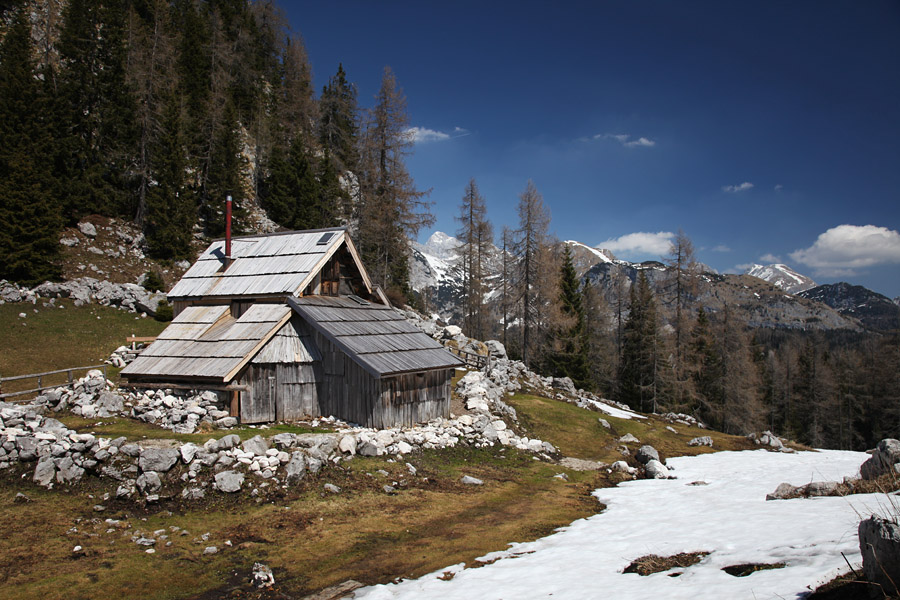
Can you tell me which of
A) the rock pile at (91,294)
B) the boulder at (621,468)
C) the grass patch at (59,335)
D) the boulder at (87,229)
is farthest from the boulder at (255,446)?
the boulder at (87,229)

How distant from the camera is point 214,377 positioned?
17.5 m

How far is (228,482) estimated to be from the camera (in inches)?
478

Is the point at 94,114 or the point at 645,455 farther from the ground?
the point at 94,114

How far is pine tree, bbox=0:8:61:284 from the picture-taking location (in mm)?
29125

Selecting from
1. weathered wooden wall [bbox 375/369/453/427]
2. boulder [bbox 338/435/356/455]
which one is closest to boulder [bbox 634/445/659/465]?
weathered wooden wall [bbox 375/369/453/427]

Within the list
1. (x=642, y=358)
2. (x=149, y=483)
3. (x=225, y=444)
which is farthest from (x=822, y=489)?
(x=642, y=358)

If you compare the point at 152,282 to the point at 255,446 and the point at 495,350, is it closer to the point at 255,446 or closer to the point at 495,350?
the point at 255,446

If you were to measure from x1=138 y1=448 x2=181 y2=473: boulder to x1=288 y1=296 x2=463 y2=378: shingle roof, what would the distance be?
7.09 meters

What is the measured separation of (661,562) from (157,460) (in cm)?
1219

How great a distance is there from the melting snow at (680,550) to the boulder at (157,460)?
7334 mm

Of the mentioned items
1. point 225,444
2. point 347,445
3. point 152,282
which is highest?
point 152,282

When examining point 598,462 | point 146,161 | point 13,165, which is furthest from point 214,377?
point 146,161

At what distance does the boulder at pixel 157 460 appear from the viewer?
12094mm

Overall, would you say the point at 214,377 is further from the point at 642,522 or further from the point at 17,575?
the point at 642,522
